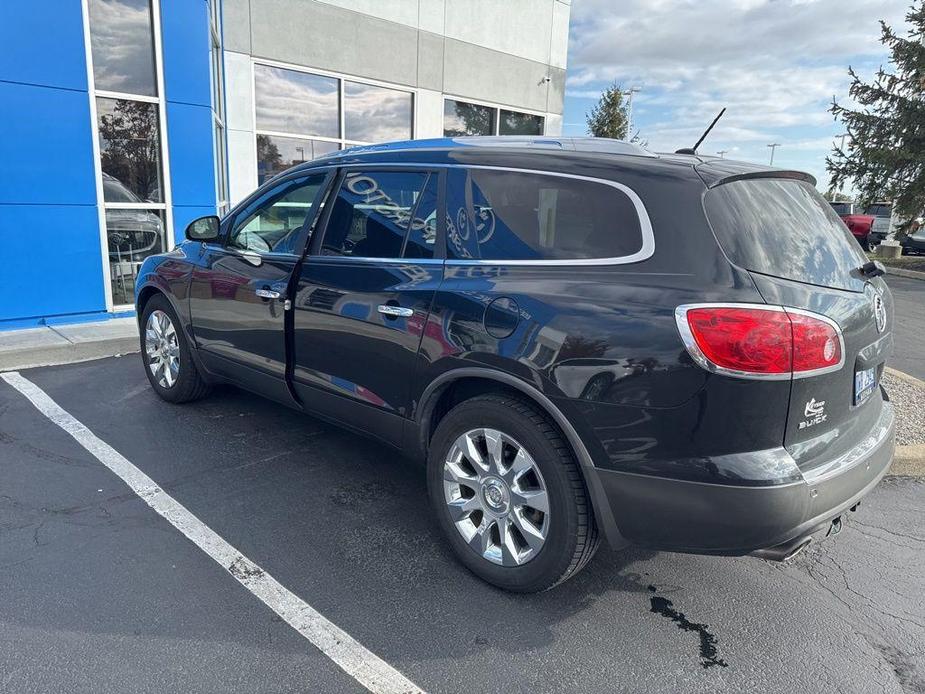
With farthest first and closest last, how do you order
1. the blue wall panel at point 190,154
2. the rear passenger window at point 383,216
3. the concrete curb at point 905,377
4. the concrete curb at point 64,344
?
1. the blue wall panel at point 190,154
2. the concrete curb at point 64,344
3. the concrete curb at point 905,377
4. the rear passenger window at point 383,216

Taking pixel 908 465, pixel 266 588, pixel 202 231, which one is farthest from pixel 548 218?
pixel 908 465

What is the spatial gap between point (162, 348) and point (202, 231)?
3.59ft

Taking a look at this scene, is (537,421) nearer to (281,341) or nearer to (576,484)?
(576,484)

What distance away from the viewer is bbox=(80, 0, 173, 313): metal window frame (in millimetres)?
7105

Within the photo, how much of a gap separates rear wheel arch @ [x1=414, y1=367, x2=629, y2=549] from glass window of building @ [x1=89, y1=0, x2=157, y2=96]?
633cm

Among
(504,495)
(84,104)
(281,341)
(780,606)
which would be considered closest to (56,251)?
(84,104)

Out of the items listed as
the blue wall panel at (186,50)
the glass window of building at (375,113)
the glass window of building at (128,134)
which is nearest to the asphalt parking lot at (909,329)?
the blue wall panel at (186,50)

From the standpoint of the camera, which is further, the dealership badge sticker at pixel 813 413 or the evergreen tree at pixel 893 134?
the evergreen tree at pixel 893 134

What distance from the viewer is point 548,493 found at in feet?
8.71

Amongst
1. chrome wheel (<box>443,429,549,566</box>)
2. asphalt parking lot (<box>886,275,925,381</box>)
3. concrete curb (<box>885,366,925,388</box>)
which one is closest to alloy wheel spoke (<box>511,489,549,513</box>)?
chrome wheel (<box>443,429,549,566</box>)

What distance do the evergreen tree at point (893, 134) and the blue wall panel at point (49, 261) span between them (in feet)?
59.1

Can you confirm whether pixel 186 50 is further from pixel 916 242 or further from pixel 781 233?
pixel 916 242

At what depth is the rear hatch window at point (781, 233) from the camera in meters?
2.42

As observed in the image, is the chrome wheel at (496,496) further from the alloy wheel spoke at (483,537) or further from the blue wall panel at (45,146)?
the blue wall panel at (45,146)
